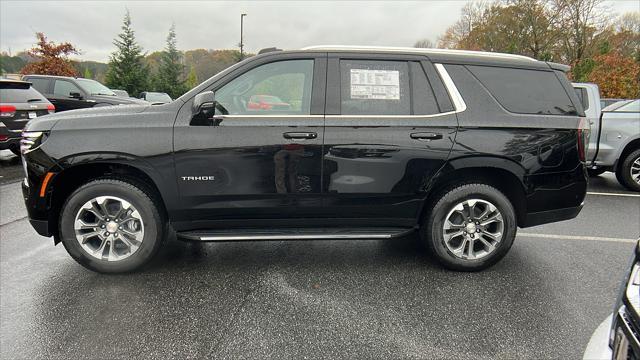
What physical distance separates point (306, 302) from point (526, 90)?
8.54 feet

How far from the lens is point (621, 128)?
21.5 ft

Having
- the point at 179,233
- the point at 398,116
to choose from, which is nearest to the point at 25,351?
the point at 179,233

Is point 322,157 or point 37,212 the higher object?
point 322,157

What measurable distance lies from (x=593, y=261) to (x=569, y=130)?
53.0 inches

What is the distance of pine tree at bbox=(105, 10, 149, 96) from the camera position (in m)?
30.8

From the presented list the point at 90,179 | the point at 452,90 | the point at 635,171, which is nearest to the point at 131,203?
the point at 90,179

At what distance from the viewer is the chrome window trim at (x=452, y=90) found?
3186 millimetres

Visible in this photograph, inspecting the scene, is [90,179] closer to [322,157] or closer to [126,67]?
[322,157]

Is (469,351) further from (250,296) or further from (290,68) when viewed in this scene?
(290,68)

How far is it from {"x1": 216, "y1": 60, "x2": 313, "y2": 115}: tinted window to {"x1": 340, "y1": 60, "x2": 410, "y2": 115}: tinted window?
311 mm

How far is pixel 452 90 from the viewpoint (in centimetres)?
322

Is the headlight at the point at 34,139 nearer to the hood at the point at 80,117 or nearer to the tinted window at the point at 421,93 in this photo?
the hood at the point at 80,117

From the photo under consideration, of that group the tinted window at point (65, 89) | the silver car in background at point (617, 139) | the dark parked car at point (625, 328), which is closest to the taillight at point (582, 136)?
the dark parked car at point (625, 328)

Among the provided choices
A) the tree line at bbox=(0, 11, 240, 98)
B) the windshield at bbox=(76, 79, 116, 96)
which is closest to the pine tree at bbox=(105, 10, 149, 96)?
the tree line at bbox=(0, 11, 240, 98)
